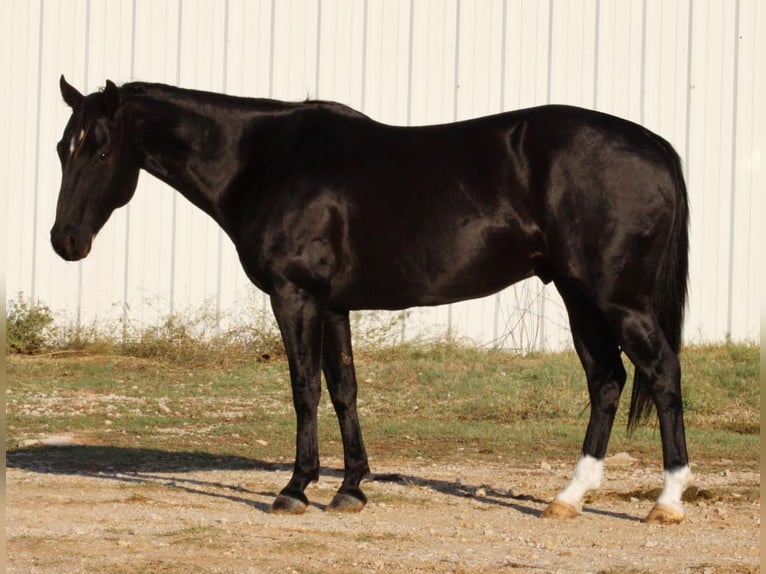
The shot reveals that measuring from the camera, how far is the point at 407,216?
21.3 ft

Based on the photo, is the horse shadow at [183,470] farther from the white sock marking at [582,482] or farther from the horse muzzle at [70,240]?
the horse muzzle at [70,240]

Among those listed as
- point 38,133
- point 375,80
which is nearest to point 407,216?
point 375,80

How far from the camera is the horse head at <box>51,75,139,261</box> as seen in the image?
6.73m

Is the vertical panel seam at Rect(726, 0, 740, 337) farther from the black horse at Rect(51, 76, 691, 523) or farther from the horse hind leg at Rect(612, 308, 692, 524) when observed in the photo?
the horse hind leg at Rect(612, 308, 692, 524)

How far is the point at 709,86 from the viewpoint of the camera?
1360cm

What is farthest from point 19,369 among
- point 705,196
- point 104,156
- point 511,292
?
point 705,196

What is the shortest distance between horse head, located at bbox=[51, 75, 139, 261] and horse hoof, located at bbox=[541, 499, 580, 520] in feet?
9.34

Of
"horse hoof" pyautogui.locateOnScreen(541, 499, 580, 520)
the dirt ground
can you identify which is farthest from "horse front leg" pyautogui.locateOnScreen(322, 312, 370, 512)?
"horse hoof" pyautogui.locateOnScreen(541, 499, 580, 520)

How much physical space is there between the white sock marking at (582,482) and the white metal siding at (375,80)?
7.19 m

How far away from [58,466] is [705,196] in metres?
8.09

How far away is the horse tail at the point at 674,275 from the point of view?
643 cm

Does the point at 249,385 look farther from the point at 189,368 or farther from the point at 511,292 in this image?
the point at 511,292

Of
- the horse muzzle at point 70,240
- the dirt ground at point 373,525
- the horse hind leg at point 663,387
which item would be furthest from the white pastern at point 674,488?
the horse muzzle at point 70,240

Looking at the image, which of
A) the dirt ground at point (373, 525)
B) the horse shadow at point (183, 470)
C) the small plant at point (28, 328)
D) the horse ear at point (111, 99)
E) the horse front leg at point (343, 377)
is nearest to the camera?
the dirt ground at point (373, 525)
